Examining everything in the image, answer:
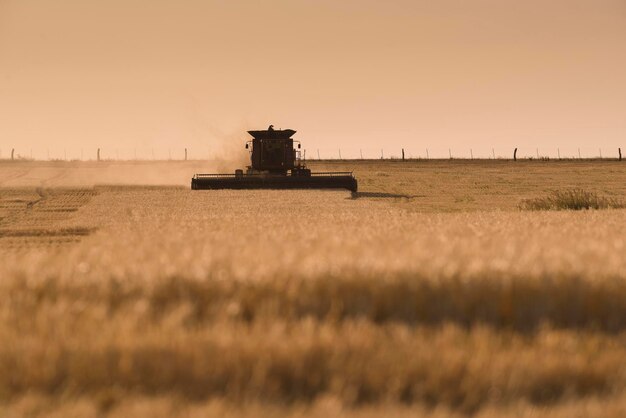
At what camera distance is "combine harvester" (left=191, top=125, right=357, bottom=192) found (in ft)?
121

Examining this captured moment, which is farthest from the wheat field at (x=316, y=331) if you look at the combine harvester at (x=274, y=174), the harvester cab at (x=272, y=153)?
the harvester cab at (x=272, y=153)

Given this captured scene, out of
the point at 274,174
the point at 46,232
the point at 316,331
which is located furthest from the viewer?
the point at 274,174

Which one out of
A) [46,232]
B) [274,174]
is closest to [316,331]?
[46,232]

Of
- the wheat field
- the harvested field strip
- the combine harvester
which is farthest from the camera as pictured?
the combine harvester

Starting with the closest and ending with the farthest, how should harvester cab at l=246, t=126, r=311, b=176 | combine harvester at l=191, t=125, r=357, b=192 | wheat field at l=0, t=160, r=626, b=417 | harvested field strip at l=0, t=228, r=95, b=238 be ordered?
wheat field at l=0, t=160, r=626, b=417 → harvested field strip at l=0, t=228, r=95, b=238 → combine harvester at l=191, t=125, r=357, b=192 → harvester cab at l=246, t=126, r=311, b=176

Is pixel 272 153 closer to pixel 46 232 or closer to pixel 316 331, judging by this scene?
pixel 46 232

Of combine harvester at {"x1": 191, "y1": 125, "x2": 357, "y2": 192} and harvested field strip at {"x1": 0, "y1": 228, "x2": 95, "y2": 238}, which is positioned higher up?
combine harvester at {"x1": 191, "y1": 125, "x2": 357, "y2": 192}

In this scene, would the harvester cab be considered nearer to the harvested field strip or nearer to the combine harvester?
the combine harvester

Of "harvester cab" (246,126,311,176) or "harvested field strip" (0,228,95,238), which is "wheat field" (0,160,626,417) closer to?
"harvested field strip" (0,228,95,238)

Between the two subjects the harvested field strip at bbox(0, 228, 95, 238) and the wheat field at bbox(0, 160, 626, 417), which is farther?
the harvested field strip at bbox(0, 228, 95, 238)

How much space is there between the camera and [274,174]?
136 feet

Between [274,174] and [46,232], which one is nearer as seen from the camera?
[46,232]

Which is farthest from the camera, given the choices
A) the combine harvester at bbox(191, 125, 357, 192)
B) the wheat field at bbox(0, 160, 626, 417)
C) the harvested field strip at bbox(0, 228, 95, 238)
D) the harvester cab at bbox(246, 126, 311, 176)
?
the harvester cab at bbox(246, 126, 311, 176)

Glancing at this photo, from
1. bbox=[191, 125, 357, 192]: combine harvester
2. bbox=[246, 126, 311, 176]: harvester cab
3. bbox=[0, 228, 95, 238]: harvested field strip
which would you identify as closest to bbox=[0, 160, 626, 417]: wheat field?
bbox=[0, 228, 95, 238]: harvested field strip
